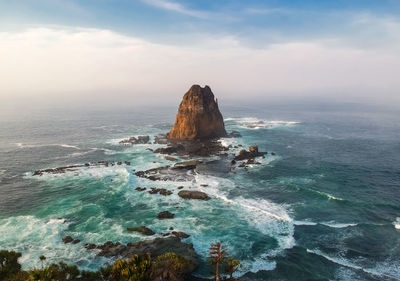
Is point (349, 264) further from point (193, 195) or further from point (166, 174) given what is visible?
point (166, 174)

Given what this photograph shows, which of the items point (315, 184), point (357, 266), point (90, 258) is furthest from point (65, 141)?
point (357, 266)

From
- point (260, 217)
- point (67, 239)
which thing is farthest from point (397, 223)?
point (67, 239)

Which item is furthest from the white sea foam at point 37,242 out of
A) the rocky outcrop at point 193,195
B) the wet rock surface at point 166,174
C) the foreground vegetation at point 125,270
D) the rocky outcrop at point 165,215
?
the wet rock surface at point 166,174

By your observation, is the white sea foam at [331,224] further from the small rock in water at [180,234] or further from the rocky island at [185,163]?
the small rock in water at [180,234]

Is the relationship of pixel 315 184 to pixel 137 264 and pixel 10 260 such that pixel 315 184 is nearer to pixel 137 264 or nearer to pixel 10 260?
pixel 137 264

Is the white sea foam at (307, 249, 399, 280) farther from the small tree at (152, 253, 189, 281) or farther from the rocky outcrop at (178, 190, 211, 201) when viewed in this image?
the rocky outcrop at (178, 190, 211, 201)

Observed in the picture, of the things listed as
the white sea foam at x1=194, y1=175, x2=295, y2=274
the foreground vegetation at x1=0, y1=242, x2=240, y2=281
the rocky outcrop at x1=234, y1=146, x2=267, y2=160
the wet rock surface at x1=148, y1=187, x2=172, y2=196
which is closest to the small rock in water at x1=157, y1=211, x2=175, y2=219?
the wet rock surface at x1=148, y1=187, x2=172, y2=196
